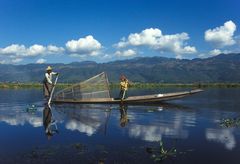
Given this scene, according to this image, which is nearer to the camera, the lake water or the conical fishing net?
the lake water

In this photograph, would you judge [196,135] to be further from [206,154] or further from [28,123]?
[28,123]

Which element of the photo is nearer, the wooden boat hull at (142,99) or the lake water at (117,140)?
the lake water at (117,140)

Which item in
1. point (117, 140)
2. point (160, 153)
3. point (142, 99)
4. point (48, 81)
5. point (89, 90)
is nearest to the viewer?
point (160, 153)

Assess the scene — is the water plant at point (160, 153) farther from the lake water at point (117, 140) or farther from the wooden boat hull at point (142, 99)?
the wooden boat hull at point (142, 99)

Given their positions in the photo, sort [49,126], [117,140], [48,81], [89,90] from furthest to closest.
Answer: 1. [89,90]
2. [48,81]
3. [49,126]
4. [117,140]

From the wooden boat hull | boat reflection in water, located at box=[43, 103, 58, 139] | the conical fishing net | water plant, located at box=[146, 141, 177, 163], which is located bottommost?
water plant, located at box=[146, 141, 177, 163]

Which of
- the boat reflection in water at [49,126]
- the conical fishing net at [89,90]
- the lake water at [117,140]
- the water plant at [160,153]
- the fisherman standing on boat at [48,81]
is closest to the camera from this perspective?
the water plant at [160,153]

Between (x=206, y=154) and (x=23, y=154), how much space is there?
302 inches

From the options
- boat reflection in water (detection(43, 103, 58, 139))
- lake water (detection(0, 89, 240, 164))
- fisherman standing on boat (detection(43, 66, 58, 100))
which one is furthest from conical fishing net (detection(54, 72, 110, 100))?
lake water (detection(0, 89, 240, 164))

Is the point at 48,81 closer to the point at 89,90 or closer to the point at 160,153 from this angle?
the point at 89,90

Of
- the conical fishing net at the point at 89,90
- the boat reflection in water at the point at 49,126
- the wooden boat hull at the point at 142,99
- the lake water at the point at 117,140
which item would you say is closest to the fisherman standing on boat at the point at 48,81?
the conical fishing net at the point at 89,90

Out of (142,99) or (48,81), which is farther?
(142,99)

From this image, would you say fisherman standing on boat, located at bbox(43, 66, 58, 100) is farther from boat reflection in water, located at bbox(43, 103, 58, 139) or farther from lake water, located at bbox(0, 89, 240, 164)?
lake water, located at bbox(0, 89, 240, 164)

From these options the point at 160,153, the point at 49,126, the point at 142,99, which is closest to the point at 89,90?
the point at 142,99
